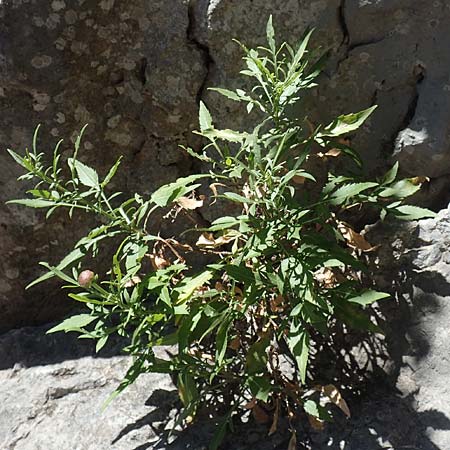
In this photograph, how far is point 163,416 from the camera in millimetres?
1806

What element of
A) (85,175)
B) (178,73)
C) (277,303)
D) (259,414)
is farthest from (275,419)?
(178,73)

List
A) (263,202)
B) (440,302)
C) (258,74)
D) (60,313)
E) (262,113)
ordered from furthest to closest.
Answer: (60,313)
(262,113)
(440,302)
(258,74)
(263,202)

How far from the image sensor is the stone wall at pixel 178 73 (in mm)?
1846

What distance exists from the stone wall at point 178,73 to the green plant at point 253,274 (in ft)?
0.54

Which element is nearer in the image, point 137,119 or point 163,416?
point 163,416

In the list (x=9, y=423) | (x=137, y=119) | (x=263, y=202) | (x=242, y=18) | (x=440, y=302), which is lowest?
(x=440, y=302)

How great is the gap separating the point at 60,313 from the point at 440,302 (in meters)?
1.14

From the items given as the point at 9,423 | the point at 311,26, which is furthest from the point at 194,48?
the point at 9,423

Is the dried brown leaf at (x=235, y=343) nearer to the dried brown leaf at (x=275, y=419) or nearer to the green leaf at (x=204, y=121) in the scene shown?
the dried brown leaf at (x=275, y=419)

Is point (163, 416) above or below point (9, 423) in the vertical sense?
below

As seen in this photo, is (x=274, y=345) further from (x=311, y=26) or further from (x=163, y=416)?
(x=311, y=26)

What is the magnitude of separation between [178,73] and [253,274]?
709 millimetres

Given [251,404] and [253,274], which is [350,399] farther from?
[253,274]

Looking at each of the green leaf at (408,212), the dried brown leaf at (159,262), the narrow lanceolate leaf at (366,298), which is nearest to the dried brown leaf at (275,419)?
the narrow lanceolate leaf at (366,298)
